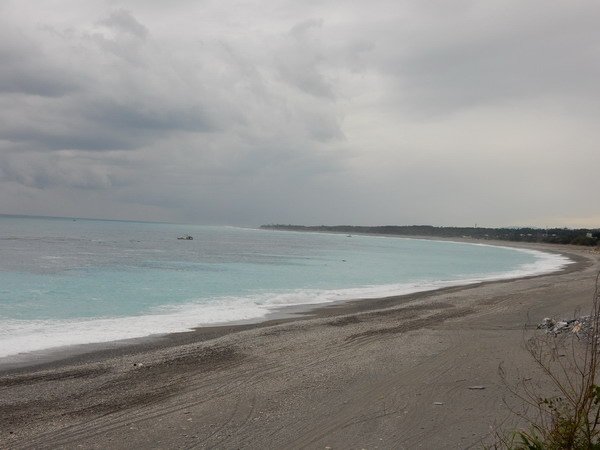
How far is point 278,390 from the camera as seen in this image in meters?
8.19

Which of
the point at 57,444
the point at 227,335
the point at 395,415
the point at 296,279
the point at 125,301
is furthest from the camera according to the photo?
the point at 296,279

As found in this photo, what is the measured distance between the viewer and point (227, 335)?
44.0ft

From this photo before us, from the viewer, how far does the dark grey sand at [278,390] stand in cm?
634

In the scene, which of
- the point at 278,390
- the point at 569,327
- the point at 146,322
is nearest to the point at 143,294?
the point at 146,322

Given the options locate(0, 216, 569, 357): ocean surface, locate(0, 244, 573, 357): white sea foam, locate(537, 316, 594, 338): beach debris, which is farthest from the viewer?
locate(0, 216, 569, 357): ocean surface

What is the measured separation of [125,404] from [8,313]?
471 inches

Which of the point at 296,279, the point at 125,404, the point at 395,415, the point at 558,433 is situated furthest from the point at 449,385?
the point at 296,279

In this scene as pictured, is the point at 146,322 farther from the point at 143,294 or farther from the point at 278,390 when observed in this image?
the point at 278,390

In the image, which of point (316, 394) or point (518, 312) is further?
point (518, 312)

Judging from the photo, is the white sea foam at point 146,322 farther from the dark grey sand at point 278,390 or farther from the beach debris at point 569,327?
the beach debris at point 569,327

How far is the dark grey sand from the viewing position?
634cm

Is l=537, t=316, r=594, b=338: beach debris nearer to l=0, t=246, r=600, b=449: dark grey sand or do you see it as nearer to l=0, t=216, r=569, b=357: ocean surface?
l=0, t=246, r=600, b=449: dark grey sand

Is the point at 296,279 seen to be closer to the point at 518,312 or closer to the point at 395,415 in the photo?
the point at 518,312

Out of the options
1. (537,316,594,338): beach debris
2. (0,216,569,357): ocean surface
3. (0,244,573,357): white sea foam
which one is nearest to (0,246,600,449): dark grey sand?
(537,316,594,338): beach debris
